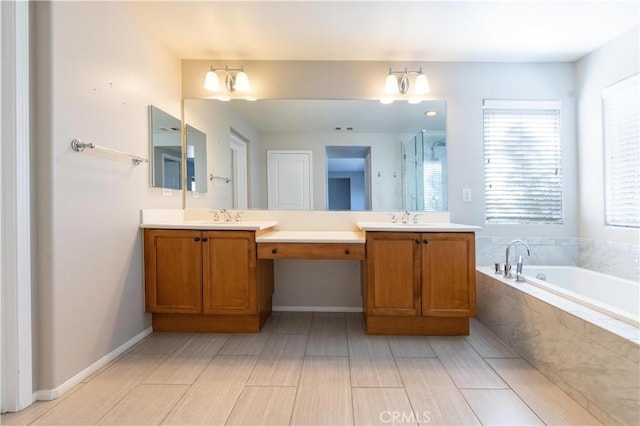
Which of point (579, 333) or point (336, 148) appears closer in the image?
point (579, 333)

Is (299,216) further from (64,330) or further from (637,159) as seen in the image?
(637,159)

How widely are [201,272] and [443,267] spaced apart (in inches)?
67.0

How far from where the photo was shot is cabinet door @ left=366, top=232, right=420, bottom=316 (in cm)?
216

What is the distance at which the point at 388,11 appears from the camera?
80.0 inches

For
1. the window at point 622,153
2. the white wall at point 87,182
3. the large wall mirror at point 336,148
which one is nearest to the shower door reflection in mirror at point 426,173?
the large wall mirror at point 336,148

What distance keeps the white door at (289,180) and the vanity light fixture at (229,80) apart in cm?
59

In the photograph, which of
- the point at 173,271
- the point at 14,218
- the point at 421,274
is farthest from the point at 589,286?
the point at 14,218

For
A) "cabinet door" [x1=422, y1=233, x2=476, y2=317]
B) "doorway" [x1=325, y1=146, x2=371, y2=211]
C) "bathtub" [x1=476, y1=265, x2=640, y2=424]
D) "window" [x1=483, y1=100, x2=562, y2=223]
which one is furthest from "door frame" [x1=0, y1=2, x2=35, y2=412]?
"window" [x1=483, y1=100, x2=562, y2=223]

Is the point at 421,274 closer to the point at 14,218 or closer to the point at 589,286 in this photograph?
the point at 589,286

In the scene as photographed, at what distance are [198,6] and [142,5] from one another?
36 cm

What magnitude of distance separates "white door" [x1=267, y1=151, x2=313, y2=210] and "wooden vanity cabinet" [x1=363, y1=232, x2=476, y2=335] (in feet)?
2.72

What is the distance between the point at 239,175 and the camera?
2783mm

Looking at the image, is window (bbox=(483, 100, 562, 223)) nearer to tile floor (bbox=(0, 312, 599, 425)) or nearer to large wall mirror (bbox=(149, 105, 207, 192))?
tile floor (bbox=(0, 312, 599, 425))

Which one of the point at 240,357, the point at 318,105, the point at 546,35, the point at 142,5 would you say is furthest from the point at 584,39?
the point at 240,357
